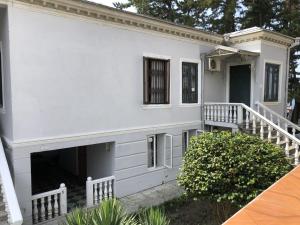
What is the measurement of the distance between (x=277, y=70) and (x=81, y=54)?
9774mm

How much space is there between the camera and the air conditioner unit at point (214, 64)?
11997mm

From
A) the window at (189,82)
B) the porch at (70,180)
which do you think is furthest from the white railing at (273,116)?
the porch at (70,180)

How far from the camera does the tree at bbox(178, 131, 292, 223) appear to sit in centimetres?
630

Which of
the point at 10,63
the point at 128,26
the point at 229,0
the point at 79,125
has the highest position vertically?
the point at 229,0

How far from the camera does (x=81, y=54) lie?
327 inches

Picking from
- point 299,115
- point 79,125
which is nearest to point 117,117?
point 79,125

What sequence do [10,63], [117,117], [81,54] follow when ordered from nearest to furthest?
[10,63] < [81,54] < [117,117]

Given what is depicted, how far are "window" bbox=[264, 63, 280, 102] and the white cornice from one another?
123 inches

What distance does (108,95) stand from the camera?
905 centimetres

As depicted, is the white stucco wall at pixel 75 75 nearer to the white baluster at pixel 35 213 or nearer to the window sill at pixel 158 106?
the window sill at pixel 158 106

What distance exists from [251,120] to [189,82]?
2.99 m

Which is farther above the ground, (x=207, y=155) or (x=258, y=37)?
(x=258, y=37)

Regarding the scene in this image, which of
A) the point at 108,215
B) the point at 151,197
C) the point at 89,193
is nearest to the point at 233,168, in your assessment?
the point at 108,215

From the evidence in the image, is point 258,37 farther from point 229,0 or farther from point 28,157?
point 28,157
